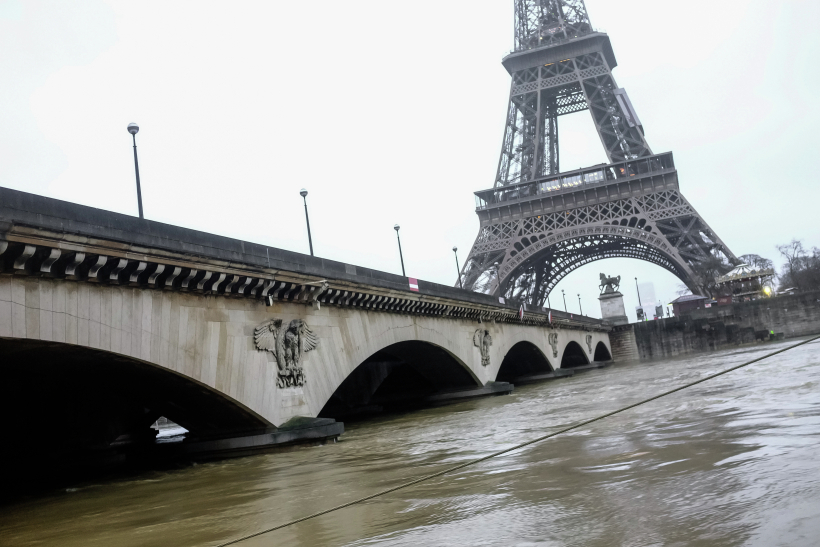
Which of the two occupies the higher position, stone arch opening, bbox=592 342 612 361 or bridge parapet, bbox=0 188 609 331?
bridge parapet, bbox=0 188 609 331

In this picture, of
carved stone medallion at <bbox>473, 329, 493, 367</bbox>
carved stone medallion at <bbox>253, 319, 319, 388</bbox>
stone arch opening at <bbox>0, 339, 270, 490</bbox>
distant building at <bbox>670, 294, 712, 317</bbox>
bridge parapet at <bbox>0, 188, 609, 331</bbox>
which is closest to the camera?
bridge parapet at <bbox>0, 188, 609, 331</bbox>

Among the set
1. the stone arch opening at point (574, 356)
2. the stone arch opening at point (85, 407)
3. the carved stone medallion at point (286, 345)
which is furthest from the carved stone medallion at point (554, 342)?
the carved stone medallion at point (286, 345)

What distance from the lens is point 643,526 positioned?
19.7ft

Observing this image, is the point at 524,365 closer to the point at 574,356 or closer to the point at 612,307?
the point at 574,356

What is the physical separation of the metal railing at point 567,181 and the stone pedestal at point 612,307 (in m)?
15.8

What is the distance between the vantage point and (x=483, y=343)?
3506 cm

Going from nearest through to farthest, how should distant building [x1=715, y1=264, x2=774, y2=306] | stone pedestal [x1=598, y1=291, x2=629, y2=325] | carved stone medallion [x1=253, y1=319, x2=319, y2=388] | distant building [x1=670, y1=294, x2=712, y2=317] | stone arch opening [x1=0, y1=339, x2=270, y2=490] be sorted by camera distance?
stone arch opening [x1=0, y1=339, x2=270, y2=490], carved stone medallion [x1=253, y1=319, x2=319, y2=388], distant building [x1=715, y1=264, x2=774, y2=306], distant building [x1=670, y1=294, x2=712, y2=317], stone pedestal [x1=598, y1=291, x2=629, y2=325]

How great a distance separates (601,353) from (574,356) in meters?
12.8

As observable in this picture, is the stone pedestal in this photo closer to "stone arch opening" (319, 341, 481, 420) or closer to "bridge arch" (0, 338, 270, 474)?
"stone arch opening" (319, 341, 481, 420)

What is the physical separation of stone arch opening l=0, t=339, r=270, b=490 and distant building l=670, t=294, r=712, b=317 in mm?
61271

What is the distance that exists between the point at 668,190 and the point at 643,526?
222ft

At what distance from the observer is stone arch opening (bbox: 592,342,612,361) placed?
7438cm

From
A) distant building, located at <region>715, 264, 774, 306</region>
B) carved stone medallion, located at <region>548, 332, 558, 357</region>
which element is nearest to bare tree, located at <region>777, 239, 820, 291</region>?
distant building, located at <region>715, 264, 774, 306</region>

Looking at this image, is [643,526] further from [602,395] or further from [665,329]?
[665,329]
